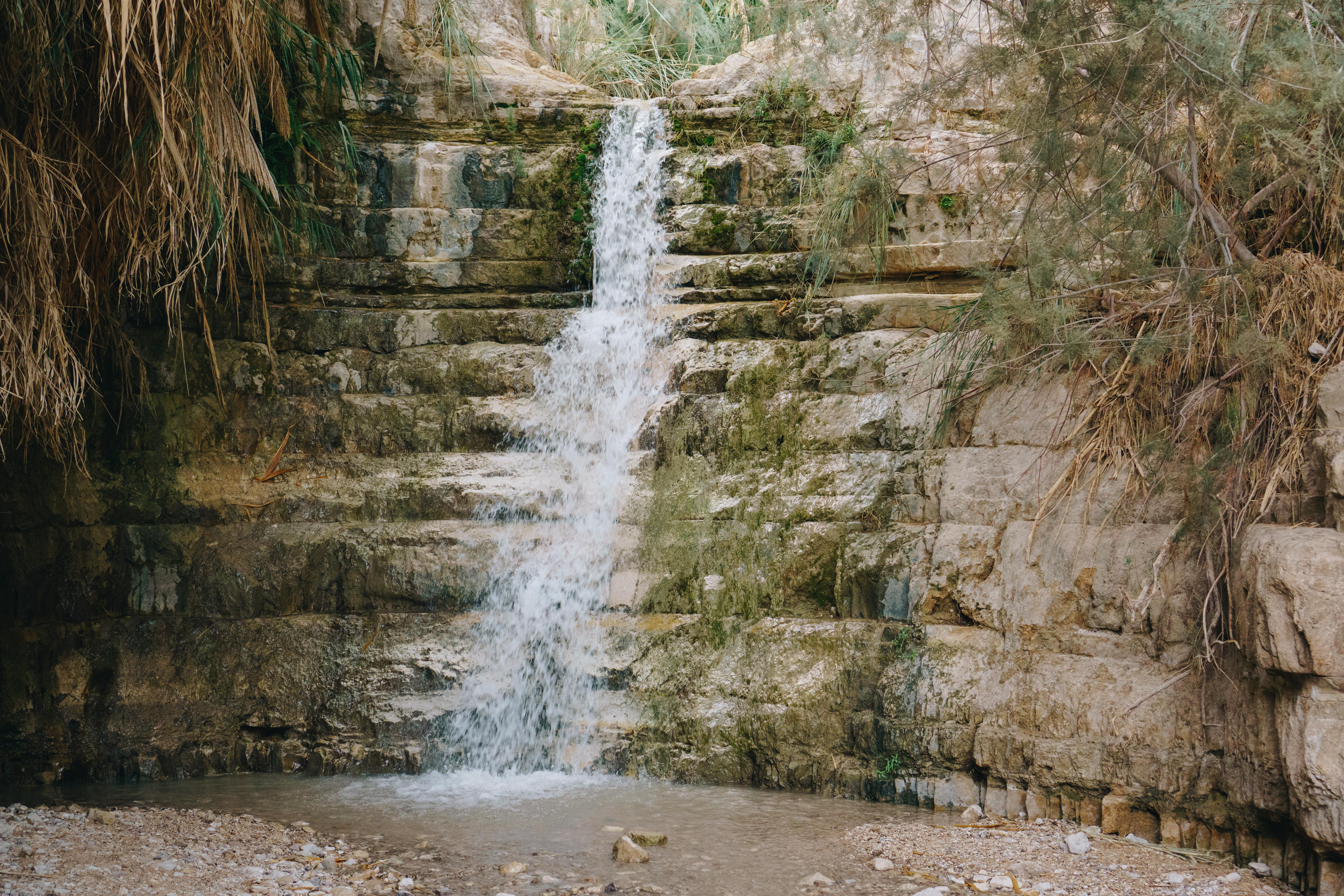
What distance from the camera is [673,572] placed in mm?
5293

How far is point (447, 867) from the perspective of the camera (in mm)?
3641

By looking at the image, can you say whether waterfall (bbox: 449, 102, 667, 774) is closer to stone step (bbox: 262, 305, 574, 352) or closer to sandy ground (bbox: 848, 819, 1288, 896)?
stone step (bbox: 262, 305, 574, 352)

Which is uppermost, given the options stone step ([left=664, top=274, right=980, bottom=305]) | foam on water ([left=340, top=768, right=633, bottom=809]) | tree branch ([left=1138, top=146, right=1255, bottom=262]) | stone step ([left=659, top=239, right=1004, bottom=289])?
tree branch ([left=1138, top=146, right=1255, bottom=262])

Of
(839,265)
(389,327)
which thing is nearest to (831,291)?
(839,265)

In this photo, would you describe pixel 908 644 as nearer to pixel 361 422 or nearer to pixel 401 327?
pixel 361 422

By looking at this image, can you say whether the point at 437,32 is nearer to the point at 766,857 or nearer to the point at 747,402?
the point at 747,402

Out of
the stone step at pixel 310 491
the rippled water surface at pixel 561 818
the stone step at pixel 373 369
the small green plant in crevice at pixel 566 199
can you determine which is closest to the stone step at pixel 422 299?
the small green plant in crevice at pixel 566 199

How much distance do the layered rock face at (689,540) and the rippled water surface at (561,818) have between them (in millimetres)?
210

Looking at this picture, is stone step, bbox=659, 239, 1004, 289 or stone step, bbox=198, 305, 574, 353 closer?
stone step, bbox=659, 239, 1004, 289

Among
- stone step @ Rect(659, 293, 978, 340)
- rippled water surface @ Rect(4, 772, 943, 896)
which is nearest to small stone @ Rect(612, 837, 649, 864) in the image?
rippled water surface @ Rect(4, 772, 943, 896)

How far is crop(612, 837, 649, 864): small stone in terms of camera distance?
12.1 feet

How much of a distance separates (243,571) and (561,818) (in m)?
2.28

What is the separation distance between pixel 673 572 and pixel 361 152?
351 centimetres

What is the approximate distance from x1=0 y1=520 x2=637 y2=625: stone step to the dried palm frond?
62 cm
